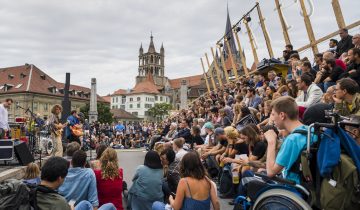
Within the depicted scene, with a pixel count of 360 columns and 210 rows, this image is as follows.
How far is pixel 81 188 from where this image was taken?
4.75 metres

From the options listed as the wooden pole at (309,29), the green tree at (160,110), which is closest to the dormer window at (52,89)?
the green tree at (160,110)

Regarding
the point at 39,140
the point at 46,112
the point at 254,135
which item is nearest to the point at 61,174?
the point at 254,135

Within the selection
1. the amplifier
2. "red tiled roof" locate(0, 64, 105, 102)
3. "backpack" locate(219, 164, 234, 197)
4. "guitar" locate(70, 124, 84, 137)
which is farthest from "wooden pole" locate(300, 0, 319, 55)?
"red tiled roof" locate(0, 64, 105, 102)

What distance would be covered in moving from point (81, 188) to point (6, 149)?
20.9 feet

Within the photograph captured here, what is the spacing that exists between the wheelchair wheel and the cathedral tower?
135 m

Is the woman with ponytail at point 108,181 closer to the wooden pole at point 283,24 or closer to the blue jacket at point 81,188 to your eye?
the blue jacket at point 81,188

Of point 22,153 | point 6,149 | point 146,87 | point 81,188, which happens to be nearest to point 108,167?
point 81,188

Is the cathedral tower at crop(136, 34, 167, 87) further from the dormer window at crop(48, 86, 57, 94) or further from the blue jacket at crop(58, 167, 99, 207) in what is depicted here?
the blue jacket at crop(58, 167, 99, 207)

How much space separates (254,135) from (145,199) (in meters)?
2.30

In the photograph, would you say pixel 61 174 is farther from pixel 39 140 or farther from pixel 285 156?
pixel 39 140

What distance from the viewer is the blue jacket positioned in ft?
15.5

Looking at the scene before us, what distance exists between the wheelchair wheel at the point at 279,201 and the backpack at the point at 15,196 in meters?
1.91

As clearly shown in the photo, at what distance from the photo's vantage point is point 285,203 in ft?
9.21

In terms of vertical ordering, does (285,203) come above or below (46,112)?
below
